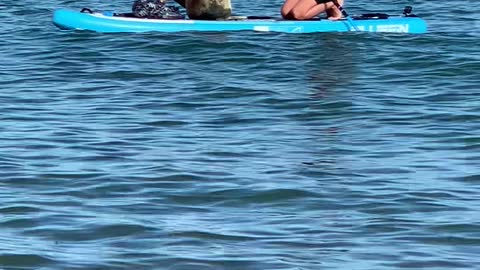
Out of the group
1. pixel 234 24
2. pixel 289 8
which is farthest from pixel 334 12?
pixel 234 24

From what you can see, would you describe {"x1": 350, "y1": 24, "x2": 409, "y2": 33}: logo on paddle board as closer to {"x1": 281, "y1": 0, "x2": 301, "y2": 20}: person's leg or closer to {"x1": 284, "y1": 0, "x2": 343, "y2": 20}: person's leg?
{"x1": 284, "y1": 0, "x2": 343, "y2": 20}: person's leg

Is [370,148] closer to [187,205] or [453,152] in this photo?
[453,152]

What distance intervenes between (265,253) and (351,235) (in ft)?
1.80

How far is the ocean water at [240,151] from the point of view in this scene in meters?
6.13

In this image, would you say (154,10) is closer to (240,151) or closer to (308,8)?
(308,8)

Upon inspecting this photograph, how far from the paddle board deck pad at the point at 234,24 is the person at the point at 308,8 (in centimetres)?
17

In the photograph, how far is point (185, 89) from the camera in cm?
1134

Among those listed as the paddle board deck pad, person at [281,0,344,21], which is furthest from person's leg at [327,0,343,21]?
the paddle board deck pad

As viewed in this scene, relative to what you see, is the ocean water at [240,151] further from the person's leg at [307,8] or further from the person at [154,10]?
the person's leg at [307,8]

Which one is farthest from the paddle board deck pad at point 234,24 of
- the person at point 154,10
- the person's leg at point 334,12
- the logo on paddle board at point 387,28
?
the person's leg at point 334,12

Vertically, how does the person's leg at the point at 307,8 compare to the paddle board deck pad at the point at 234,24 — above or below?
above

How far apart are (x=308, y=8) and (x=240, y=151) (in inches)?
257

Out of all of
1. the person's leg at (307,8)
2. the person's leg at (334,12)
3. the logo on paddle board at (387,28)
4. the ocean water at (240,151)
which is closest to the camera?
the ocean water at (240,151)

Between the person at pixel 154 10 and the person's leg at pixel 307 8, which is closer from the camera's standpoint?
the person at pixel 154 10
